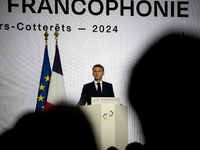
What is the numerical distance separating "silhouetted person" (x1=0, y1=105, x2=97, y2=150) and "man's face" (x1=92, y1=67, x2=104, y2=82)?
12.2 ft

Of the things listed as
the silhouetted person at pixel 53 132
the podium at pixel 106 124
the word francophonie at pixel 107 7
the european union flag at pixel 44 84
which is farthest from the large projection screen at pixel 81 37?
the silhouetted person at pixel 53 132

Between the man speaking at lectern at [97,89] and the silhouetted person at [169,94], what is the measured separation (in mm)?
473

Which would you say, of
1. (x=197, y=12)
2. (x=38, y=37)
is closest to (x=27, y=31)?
(x=38, y=37)

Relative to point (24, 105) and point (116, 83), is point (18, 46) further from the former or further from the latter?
point (116, 83)

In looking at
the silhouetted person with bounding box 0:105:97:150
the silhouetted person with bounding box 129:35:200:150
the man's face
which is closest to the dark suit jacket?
the man's face

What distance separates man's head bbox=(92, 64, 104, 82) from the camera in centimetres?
505

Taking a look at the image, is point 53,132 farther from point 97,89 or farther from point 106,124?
point 97,89

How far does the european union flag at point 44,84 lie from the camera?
4836 millimetres

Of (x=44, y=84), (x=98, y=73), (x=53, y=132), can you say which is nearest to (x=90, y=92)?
(x=98, y=73)

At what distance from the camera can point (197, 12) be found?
5340mm

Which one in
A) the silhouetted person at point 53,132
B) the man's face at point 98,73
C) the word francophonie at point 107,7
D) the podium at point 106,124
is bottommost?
the podium at point 106,124

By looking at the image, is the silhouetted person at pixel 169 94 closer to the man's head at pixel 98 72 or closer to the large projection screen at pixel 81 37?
the large projection screen at pixel 81 37

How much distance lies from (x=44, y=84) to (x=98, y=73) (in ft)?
3.27

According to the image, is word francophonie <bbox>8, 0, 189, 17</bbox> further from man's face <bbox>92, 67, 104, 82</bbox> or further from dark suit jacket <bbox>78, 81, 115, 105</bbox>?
dark suit jacket <bbox>78, 81, 115, 105</bbox>
